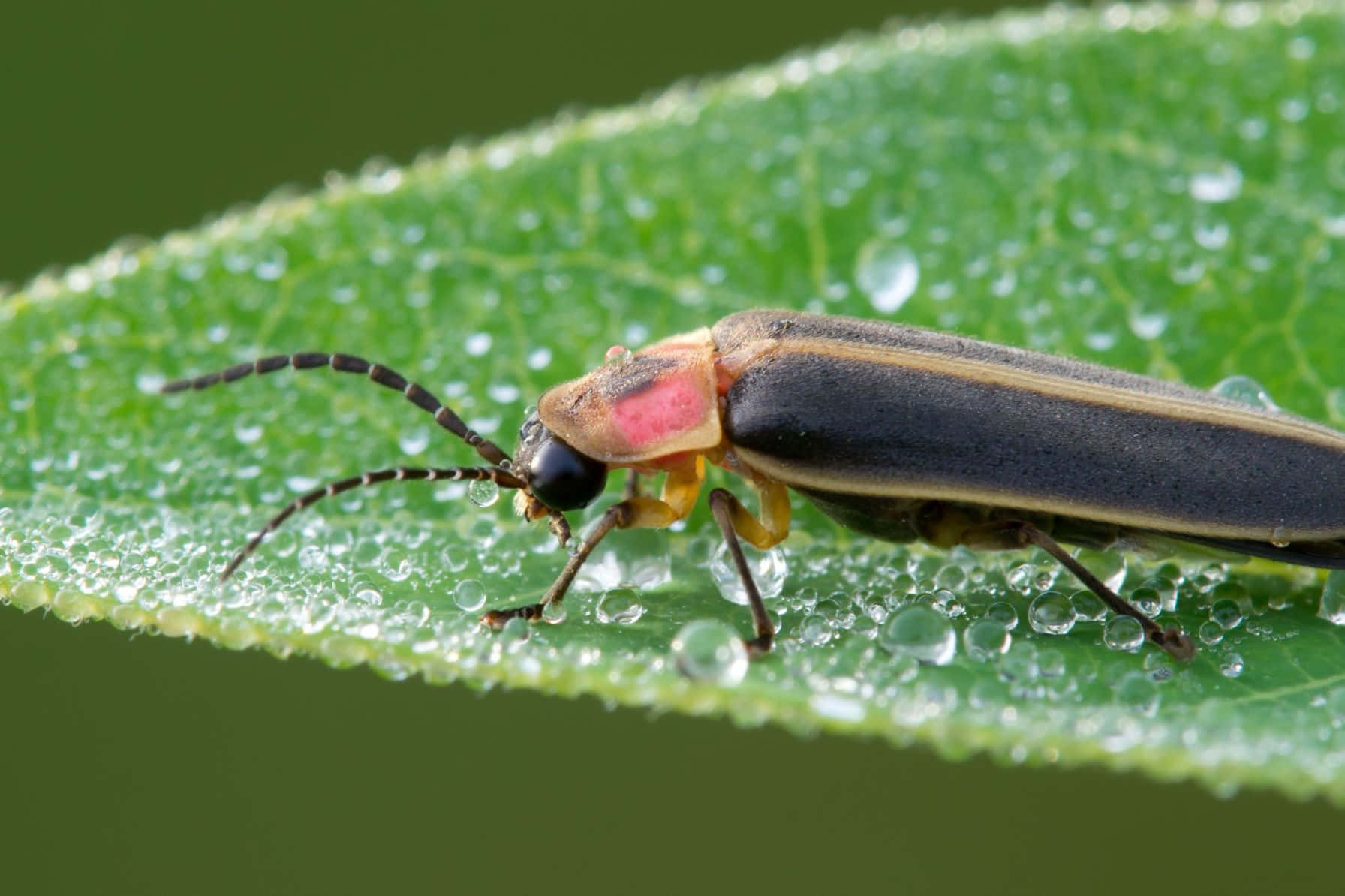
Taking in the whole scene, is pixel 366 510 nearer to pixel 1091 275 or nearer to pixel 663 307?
pixel 663 307

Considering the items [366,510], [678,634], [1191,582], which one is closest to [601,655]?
[678,634]

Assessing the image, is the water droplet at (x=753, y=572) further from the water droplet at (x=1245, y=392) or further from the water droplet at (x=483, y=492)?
the water droplet at (x=1245, y=392)

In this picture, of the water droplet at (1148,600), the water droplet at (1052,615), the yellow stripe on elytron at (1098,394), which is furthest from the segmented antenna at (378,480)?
the water droplet at (1148,600)

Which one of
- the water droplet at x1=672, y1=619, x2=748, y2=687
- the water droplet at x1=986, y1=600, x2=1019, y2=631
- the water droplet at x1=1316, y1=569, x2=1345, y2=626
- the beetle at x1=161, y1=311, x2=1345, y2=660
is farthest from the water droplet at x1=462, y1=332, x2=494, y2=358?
the water droplet at x1=1316, y1=569, x2=1345, y2=626

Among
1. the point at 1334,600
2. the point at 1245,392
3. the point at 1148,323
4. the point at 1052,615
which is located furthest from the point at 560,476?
the point at 1334,600

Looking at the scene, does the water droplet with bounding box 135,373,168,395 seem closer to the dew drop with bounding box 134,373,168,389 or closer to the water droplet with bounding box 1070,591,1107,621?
the dew drop with bounding box 134,373,168,389
